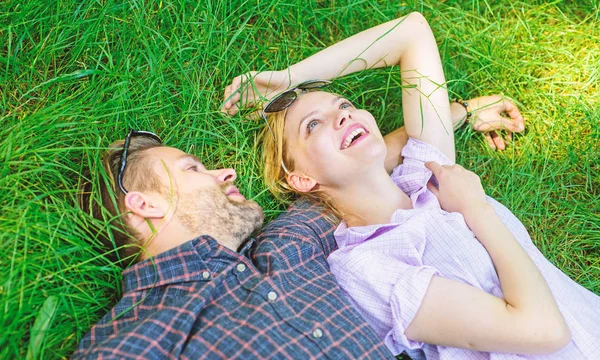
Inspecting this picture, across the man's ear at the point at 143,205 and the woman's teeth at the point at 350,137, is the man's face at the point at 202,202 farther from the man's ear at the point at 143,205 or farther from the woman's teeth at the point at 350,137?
the woman's teeth at the point at 350,137

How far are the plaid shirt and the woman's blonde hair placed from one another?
49 cm

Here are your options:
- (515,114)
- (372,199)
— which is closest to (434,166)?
(372,199)

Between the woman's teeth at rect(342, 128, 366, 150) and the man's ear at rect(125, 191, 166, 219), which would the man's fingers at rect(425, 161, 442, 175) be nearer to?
the woman's teeth at rect(342, 128, 366, 150)

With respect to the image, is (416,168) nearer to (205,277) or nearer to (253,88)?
(253,88)

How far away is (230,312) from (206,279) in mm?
207

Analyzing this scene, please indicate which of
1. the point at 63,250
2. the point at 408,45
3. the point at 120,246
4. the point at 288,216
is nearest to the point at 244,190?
the point at 288,216

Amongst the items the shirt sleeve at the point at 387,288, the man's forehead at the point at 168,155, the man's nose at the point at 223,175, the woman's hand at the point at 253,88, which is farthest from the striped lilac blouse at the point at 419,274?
the woman's hand at the point at 253,88

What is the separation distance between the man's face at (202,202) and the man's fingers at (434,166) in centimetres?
106

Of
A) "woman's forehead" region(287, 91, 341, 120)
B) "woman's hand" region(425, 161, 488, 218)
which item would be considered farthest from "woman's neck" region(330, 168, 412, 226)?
"woman's forehead" region(287, 91, 341, 120)

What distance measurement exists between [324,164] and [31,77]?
75.6 inches

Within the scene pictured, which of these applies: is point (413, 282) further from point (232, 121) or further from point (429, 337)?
point (232, 121)

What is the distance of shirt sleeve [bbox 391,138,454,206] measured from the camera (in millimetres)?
3197

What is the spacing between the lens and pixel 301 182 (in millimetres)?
3193

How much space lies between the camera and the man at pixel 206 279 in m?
2.36
